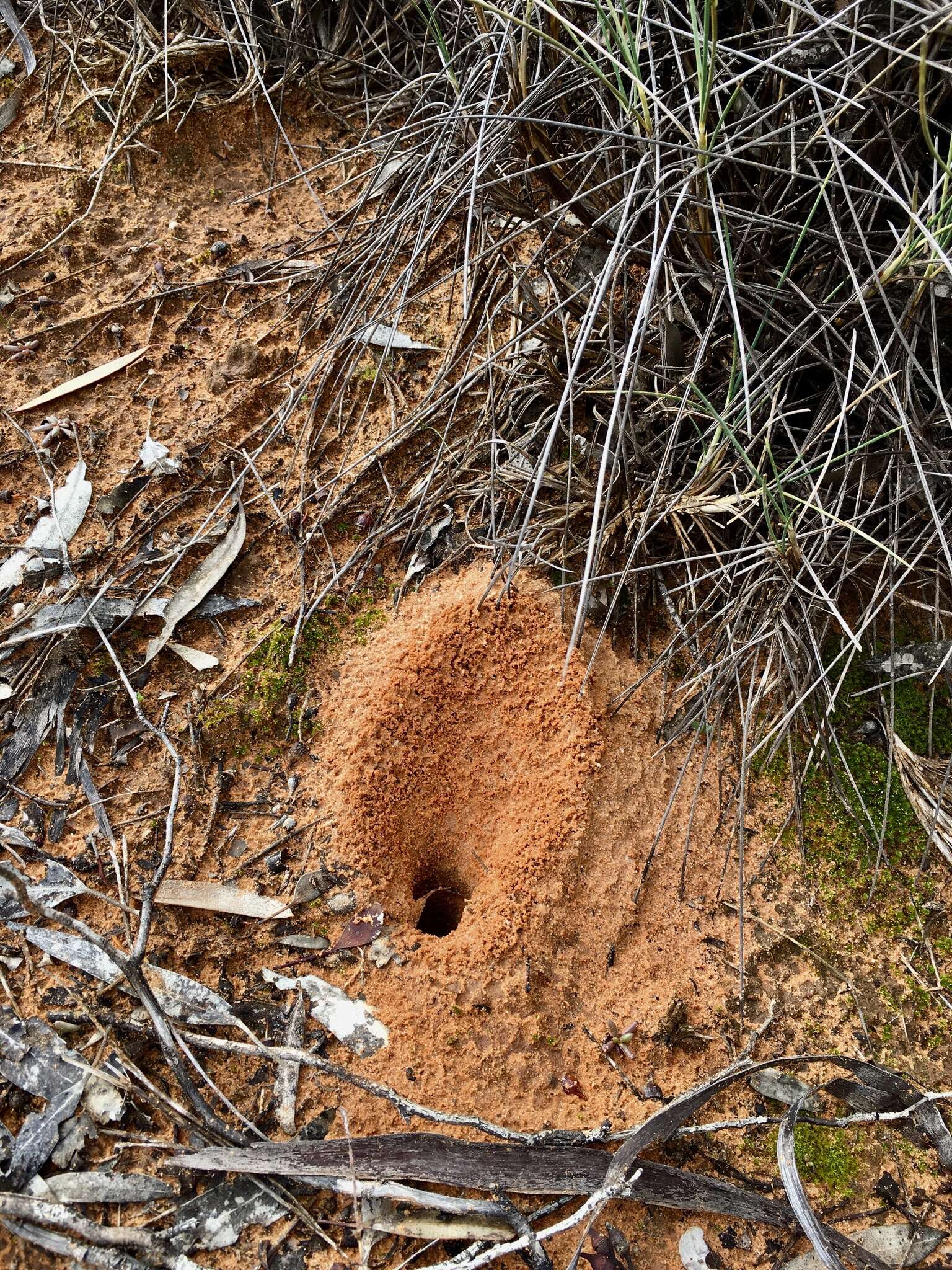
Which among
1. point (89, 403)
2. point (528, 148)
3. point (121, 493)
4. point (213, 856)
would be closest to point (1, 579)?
point (121, 493)

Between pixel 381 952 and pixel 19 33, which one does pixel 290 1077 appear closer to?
pixel 381 952

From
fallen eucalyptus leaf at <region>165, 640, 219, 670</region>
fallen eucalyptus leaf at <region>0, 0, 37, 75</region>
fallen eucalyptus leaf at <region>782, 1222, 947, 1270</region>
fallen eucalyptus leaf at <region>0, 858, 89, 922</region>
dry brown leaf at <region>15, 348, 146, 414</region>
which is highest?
fallen eucalyptus leaf at <region>0, 0, 37, 75</region>

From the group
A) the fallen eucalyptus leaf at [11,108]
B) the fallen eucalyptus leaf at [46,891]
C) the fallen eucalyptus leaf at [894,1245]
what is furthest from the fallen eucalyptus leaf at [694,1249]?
the fallen eucalyptus leaf at [11,108]

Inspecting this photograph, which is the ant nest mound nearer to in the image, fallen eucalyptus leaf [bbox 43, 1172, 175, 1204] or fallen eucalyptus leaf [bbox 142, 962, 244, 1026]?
fallen eucalyptus leaf [bbox 142, 962, 244, 1026]

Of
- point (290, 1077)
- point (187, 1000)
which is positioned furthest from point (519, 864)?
point (187, 1000)

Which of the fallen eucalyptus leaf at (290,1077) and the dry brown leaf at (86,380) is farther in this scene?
the dry brown leaf at (86,380)

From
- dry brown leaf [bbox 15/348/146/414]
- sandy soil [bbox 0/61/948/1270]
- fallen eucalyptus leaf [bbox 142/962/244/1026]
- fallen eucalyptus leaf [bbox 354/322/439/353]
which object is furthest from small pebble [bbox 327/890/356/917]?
dry brown leaf [bbox 15/348/146/414]

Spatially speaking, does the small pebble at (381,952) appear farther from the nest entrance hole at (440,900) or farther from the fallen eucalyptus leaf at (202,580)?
the fallen eucalyptus leaf at (202,580)
